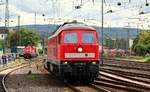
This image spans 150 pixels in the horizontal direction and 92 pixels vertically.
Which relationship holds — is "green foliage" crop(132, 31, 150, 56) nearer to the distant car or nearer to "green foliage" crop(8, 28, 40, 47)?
the distant car

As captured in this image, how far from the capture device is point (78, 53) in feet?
84.4

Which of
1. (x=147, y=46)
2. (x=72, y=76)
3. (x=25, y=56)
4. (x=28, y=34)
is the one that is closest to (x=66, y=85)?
(x=72, y=76)

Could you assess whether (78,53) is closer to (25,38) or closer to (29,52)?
(29,52)

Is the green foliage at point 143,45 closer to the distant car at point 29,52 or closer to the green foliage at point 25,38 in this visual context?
the distant car at point 29,52

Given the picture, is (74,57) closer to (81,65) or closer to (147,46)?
(81,65)

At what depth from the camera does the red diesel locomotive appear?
25.5 m

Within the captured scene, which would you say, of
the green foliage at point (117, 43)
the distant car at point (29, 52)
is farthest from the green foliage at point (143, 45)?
the green foliage at point (117, 43)

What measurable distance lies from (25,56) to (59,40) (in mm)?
61211

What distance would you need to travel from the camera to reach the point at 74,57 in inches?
1008

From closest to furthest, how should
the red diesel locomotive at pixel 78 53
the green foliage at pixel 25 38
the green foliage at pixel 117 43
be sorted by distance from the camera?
the red diesel locomotive at pixel 78 53 < the green foliage at pixel 25 38 < the green foliage at pixel 117 43

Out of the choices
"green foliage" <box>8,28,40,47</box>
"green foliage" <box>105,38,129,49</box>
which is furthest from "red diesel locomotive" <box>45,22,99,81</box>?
"green foliage" <box>105,38,129,49</box>

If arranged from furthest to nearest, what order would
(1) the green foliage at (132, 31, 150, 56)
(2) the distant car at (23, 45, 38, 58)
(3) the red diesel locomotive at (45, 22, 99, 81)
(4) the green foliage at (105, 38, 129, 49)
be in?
1. (4) the green foliage at (105, 38, 129, 49)
2. (1) the green foliage at (132, 31, 150, 56)
3. (2) the distant car at (23, 45, 38, 58)
4. (3) the red diesel locomotive at (45, 22, 99, 81)

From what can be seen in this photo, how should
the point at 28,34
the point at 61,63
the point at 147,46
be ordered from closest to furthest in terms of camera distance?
1. the point at 61,63
2. the point at 147,46
3. the point at 28,34

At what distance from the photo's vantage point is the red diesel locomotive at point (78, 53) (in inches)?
1003
